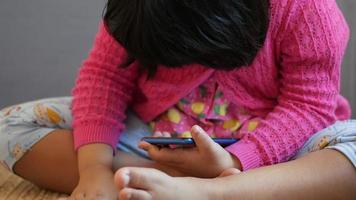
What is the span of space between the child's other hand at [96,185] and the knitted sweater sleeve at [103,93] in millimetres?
70

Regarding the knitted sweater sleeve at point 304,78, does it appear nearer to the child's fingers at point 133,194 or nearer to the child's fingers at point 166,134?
the child's fingers at point 166,134

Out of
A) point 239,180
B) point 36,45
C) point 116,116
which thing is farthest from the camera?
point 36,45

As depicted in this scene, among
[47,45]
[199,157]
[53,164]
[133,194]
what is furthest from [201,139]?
[47,45]

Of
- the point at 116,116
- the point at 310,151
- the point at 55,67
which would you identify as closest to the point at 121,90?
the point at 116,116

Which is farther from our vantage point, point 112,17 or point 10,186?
point 10,186

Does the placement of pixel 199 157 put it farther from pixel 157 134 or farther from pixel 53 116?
pixel 53 116

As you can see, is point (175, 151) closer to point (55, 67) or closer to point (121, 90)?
point (121, 90)

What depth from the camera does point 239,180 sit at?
670 millimetres

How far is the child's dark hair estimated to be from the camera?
689 mm

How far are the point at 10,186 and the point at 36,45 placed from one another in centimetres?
42

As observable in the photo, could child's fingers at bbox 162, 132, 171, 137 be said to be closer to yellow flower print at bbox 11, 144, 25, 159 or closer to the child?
the child

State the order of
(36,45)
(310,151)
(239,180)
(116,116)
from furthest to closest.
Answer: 1. (36,45)
2. (116,116)
3. (310,151)
4. (239,180)

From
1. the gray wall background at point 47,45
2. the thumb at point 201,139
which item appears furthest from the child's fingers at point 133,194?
the gray wall background at point 47,45

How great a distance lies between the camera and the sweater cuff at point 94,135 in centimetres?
86
